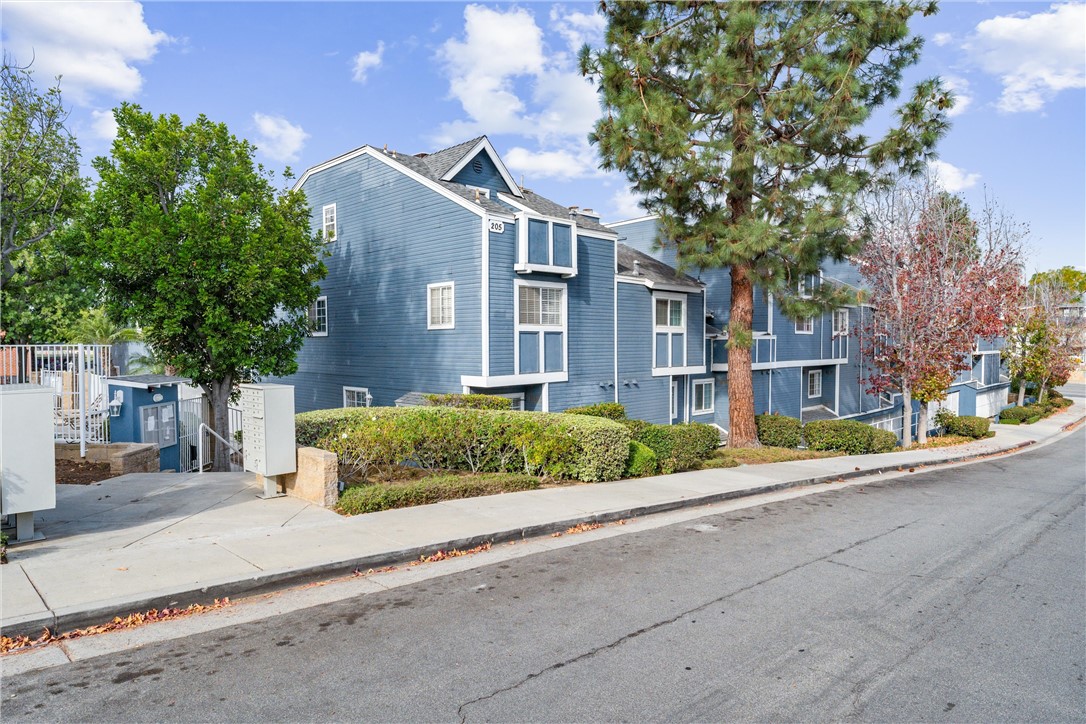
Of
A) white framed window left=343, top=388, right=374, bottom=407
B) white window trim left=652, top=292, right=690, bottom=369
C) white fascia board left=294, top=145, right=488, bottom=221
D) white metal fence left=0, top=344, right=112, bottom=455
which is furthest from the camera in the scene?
white window trim left=652, top=292, right=690, bottom=369

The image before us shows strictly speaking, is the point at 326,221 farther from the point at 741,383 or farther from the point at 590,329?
the point at 741,383

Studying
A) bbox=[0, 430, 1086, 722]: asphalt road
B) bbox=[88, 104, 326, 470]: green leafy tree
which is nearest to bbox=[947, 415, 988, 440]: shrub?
bbox=[0, 430, 1086, 722]: asphalt road

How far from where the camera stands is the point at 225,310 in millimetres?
13391

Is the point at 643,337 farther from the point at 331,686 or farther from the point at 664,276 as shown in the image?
the point at 331,686

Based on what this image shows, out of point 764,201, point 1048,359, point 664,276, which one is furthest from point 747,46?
point 1048,359

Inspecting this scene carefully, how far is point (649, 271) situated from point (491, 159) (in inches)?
249

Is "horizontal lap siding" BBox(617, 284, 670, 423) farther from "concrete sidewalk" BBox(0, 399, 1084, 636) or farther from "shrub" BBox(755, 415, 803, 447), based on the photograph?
"concrete sidewalk" BBox(0, 399, 1084, 636)

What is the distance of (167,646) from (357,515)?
12.1 feet

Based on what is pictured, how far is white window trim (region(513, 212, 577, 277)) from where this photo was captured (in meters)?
17.0

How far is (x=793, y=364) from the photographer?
91.8 ft

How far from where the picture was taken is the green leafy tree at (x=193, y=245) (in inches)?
504

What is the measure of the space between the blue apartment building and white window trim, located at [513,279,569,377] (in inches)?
1.5

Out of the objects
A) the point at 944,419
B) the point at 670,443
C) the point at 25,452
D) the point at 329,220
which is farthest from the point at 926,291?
the point at 25,452

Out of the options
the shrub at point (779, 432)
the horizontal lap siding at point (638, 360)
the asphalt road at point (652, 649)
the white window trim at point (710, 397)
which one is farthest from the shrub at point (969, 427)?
the asphalt road at point (652, 649)
